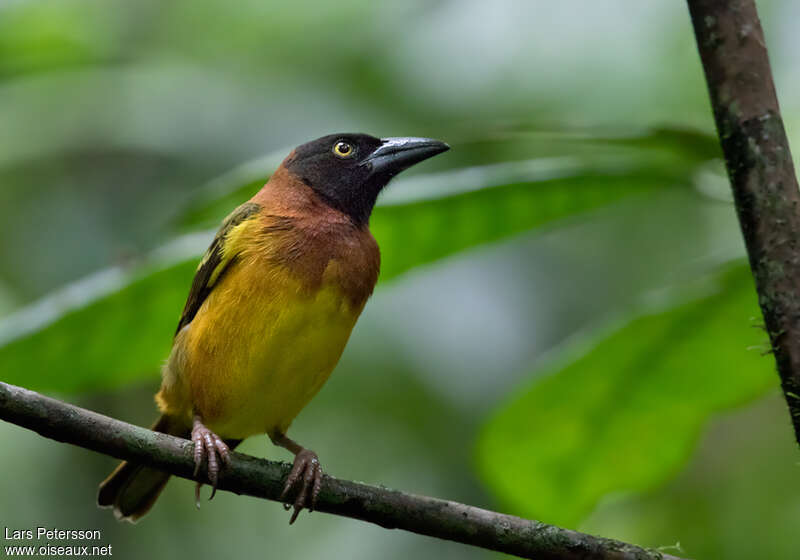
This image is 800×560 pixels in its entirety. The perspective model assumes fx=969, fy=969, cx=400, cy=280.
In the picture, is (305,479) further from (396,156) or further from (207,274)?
(396,156)

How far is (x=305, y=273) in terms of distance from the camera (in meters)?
3.72

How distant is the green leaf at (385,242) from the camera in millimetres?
3057

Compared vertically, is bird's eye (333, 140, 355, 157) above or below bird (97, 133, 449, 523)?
above

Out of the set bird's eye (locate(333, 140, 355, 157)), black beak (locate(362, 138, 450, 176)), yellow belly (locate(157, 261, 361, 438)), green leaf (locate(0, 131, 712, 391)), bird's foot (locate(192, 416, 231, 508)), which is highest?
bird's eye (locate(333, 140, 355, 157))

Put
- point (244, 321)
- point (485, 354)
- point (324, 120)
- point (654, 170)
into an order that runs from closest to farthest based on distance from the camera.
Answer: point (654, 170)
point (244, 321)
point (485, 354)
point (324, 120)

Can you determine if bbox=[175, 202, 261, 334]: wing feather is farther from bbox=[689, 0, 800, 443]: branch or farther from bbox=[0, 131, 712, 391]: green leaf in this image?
bbox=[689, 0, 800, 443]: branch

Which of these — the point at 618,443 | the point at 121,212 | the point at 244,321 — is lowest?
the point at 618,443

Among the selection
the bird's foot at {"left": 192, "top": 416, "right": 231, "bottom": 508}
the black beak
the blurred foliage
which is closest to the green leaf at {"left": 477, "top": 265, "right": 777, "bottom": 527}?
the bird's foot at {"left": 192, "top": 416, "right": 231, "bottom": 508}

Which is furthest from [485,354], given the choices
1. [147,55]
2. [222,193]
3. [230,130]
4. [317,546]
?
[147,55]

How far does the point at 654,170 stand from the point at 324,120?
3736mm

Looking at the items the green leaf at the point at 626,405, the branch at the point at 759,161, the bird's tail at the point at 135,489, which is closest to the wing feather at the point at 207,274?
the bird's tail at the point at 135,489

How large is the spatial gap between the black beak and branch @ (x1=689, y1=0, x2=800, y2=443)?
2.03 m

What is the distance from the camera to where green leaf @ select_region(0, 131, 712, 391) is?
306cm

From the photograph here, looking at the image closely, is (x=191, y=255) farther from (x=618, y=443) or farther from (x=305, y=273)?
(x=618, y=443)
